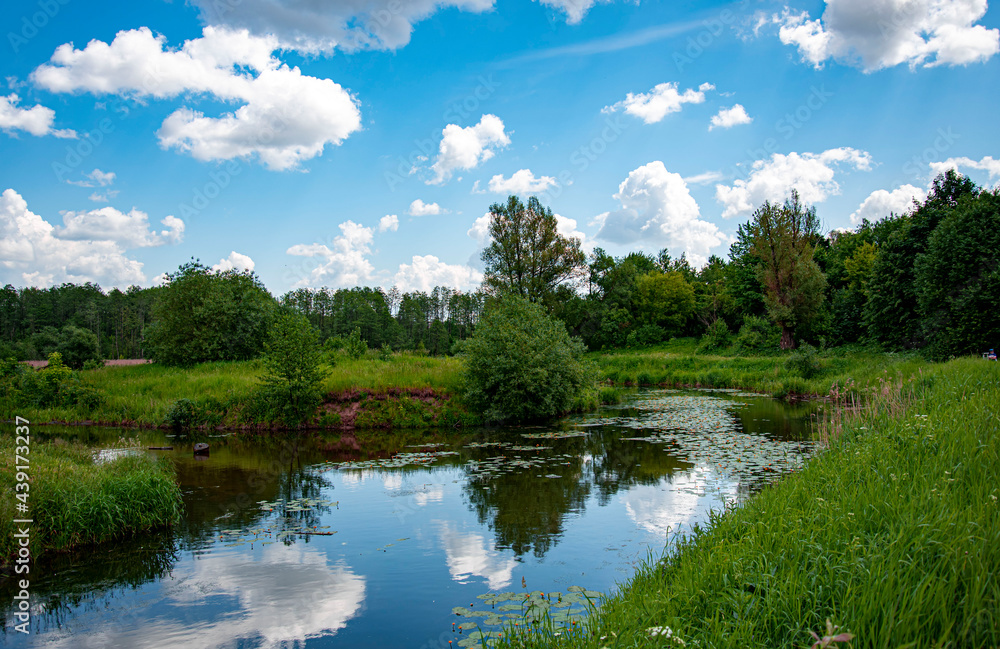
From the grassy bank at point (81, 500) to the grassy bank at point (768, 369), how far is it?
73.1ft

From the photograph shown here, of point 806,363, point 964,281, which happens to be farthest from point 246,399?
point 964,281

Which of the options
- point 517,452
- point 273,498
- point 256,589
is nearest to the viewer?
point 256,589

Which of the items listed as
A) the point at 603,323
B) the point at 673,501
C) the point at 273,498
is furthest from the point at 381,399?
the point at 603,323

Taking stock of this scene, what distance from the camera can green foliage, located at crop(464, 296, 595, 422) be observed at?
755 inches

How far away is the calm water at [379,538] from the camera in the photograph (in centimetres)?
586

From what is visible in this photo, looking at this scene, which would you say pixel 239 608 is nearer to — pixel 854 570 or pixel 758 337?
pixel 854 570

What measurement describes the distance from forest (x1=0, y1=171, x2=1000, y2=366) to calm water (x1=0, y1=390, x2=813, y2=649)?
995cm

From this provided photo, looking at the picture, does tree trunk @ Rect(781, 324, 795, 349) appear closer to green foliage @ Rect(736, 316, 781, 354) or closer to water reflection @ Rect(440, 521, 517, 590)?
green foliage @ Rect(736, 316, 781, 354)

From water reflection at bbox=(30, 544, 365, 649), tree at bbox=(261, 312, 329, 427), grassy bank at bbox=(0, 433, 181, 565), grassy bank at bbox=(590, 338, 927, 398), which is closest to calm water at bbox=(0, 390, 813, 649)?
water reflection at bbox=(30, 544, 365, 649)

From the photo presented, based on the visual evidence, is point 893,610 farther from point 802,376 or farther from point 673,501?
point 802,376

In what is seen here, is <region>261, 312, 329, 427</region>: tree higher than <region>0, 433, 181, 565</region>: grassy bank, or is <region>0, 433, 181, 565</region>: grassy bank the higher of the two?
<region>261, 312, 329, 427</region>: tree

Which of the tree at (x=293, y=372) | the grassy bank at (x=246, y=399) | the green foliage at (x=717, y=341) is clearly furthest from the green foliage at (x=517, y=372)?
the green foliage at (x=717, y=341)

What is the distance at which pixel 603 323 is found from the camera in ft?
175

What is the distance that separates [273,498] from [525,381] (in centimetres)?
1017
